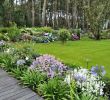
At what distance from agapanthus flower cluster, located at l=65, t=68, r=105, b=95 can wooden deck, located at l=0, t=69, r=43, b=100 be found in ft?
3.08

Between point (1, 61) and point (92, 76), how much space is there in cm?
482

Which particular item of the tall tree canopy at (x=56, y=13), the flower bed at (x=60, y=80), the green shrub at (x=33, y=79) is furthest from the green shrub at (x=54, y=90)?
the tall tree canopy at (x=56, y=13)

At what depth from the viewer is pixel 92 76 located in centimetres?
629

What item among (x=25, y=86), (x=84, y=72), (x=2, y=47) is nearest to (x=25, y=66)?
(x=25, y=86)

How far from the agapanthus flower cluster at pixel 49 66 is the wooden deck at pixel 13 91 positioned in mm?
692

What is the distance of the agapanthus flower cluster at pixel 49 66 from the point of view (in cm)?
721

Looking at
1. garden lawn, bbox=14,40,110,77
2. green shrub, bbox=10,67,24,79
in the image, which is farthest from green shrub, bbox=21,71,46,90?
garden lawn, bbox=14,40,110,77

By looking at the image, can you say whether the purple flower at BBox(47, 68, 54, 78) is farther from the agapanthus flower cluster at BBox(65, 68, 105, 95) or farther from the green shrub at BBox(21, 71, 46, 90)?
the agapanthus flower cluster at BBox(65, 68, 105, 95)

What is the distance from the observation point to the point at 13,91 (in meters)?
7.08

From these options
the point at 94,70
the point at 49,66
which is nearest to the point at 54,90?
the point at 94,70

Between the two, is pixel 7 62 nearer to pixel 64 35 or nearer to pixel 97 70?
pixel 97 70

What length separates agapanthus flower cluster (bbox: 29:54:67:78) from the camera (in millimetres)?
7211

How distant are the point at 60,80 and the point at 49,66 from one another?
1015 mm

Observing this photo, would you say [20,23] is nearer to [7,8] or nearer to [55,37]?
[7,8]
